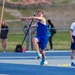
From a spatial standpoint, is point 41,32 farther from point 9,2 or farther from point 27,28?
point 9,2

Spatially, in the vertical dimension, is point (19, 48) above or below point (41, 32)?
below

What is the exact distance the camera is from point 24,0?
49906mm

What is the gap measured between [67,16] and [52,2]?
12.8ft

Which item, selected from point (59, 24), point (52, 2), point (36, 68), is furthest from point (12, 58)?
point (52, 2)

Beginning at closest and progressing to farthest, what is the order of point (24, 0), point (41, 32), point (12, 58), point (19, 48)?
1. point (41, 32)
2. point (12, 58)
3. point (19, 48)
4. point (24, 0)

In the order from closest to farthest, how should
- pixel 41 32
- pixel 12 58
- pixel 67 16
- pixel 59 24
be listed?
pixel 41 32, pixel 12 58, pixel 59 24, pixel 67 16

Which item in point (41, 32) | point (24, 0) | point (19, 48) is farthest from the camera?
point (24, 0)

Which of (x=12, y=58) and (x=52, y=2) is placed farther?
(x=52, y=2)

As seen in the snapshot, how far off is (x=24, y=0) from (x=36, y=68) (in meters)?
37.6

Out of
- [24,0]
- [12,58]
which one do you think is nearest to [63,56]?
[12,58]

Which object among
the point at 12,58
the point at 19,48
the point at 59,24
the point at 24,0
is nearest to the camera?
the point at 12,58

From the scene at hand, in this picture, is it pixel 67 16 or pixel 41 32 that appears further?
pixel 67 16

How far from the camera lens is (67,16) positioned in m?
46.9

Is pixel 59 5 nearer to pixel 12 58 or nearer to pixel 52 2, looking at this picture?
pixel 52 2
